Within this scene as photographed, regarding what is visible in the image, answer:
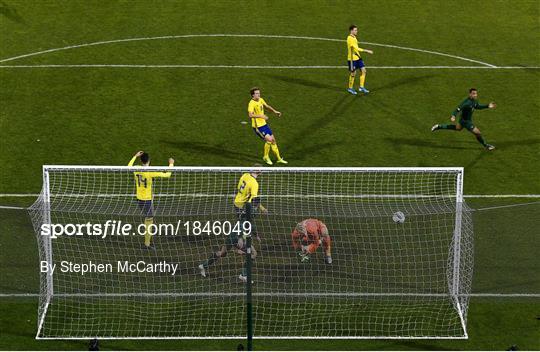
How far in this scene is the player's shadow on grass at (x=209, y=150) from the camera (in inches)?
970

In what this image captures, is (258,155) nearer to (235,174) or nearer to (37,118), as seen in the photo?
(235,174)

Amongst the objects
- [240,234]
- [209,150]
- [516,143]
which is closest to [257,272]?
[240,234]

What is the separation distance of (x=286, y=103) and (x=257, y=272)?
876 cm

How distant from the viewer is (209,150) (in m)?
24.9

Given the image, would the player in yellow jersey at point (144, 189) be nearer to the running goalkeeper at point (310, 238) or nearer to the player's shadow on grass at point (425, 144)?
the running goalkeeper at point (310, 238)

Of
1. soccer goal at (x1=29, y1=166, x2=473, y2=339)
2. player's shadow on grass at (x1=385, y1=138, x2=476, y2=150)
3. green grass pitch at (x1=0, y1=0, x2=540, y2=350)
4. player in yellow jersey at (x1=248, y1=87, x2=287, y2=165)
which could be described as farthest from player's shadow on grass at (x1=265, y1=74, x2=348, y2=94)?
soccer goal at (x1=29, y1=166, x2=473, y2=339)

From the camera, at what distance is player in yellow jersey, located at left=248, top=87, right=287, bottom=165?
78.1ft

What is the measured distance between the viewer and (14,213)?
21812 millimetres

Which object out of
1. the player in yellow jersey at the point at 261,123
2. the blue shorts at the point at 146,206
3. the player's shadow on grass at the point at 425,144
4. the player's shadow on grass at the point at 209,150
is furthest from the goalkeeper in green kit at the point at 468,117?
the blue shorts at the point at 146,206

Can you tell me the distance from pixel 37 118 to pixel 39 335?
940 cm

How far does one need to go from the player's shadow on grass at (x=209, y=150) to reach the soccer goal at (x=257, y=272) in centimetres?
302

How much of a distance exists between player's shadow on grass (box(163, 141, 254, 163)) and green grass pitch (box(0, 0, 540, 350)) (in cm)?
5

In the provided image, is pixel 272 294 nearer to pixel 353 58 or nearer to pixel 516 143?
pixel 516 143

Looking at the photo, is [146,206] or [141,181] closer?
[141,181]
